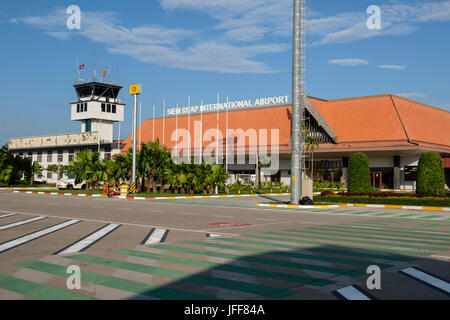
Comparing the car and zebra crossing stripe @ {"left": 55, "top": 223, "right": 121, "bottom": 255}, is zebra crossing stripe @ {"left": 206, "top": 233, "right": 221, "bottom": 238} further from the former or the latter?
the car

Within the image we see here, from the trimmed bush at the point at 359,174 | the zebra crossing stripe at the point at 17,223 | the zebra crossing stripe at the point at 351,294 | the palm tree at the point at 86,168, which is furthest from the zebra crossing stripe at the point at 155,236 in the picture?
the palm tree at the point at 86,168

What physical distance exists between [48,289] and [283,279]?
12.2 feet

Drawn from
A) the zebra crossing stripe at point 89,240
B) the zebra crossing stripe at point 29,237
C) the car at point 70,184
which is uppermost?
the car at point 70,184

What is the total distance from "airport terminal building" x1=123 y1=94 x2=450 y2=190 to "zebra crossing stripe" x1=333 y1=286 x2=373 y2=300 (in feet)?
126

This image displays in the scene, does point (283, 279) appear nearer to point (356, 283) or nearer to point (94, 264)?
point (356, 283)

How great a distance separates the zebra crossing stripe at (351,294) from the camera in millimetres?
6434

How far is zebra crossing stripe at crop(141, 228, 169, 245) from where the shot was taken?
39.1 ft

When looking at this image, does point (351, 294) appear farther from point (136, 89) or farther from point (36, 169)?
point (36, 169)

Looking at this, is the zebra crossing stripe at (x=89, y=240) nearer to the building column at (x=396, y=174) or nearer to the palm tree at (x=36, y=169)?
the building column at (x=396, y=174)

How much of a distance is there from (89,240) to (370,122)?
4493cm

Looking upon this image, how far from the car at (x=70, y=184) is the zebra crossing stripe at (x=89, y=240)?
38.8 m

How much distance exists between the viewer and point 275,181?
59656 millimetres

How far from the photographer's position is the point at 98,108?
3506 inches
